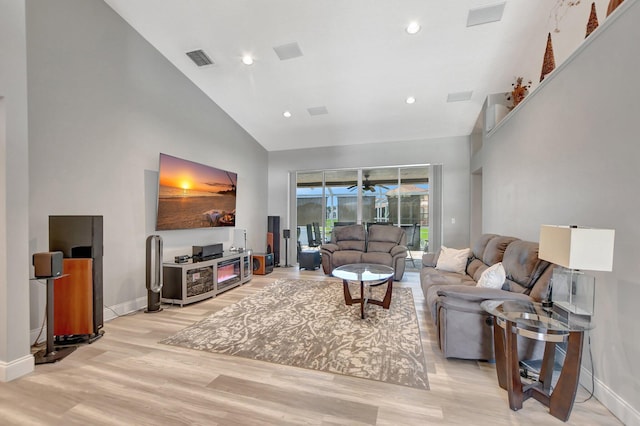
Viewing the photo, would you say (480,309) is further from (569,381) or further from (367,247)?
(367,247)

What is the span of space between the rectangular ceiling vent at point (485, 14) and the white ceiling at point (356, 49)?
54 mm

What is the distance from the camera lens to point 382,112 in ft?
15.9

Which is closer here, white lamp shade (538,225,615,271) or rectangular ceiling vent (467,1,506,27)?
white lamp shade (538,225,615,271)

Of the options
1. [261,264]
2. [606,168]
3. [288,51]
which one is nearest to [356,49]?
[288,51]

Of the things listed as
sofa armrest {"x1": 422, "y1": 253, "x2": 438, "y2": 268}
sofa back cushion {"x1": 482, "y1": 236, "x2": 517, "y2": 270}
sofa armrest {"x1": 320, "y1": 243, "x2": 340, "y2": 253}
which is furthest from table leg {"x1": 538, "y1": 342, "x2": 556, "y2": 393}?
sofa armrest {"x1": 320, "y1": 243, "x2": 340, "y2": 253}

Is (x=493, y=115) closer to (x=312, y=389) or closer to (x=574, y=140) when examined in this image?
(x=574, y=140)

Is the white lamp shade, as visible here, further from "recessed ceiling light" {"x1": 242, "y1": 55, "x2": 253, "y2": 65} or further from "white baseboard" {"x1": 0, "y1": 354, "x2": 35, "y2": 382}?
"recessed ceiling light" {"x1": 242, "y1": 55, "x2": 253, "y2": 65}

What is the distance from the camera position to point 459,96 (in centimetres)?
430

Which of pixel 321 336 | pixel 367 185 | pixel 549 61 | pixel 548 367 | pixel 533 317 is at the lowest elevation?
pixel 321 336

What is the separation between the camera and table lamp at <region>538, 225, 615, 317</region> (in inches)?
59.5

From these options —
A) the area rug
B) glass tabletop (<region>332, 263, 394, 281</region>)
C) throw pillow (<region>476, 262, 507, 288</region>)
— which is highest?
throw pillow (<region>476, 262, 507, 288</region>)

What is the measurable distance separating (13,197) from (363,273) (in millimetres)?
3310

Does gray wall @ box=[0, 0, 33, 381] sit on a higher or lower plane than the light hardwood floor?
higher

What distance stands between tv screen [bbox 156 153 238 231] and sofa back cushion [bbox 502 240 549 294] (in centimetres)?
414
